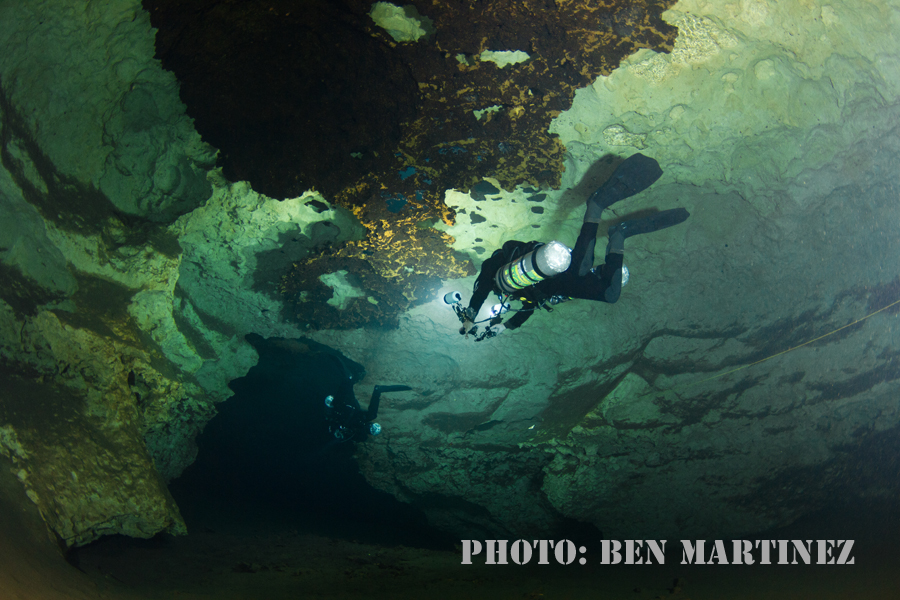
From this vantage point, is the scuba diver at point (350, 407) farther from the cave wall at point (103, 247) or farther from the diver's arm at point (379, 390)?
the cave wall at point (103, 247)

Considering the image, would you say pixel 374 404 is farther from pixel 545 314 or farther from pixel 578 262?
pixel 578 262

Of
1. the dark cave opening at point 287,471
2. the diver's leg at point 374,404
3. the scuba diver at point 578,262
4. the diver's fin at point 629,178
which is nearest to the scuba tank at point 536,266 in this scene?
the scuba diver at point 578,262

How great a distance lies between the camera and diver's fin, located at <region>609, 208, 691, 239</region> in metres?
2.87

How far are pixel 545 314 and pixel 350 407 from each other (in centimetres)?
235

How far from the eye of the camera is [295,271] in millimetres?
3516

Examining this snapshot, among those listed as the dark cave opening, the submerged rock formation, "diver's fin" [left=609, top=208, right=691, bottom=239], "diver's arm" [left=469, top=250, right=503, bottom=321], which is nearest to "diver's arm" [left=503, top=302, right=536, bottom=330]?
"diver's arm" [left=469, top=250, right=503, bottom=321]

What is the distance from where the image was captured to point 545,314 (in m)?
3.69

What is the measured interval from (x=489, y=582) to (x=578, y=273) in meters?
2.57

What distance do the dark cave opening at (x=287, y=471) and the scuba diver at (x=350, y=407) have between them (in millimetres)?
93

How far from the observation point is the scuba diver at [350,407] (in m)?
4.13

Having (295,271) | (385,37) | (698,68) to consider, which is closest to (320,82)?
(385,37)

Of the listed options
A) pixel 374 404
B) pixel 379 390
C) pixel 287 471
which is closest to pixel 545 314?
pixel 379 390

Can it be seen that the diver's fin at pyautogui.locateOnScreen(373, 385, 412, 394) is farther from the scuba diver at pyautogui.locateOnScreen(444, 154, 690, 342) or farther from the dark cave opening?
the scuba diver at pyautogui.locateOnScreen(444, 154, 690, 342)

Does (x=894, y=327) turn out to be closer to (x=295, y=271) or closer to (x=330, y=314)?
(x=330, y=314)
